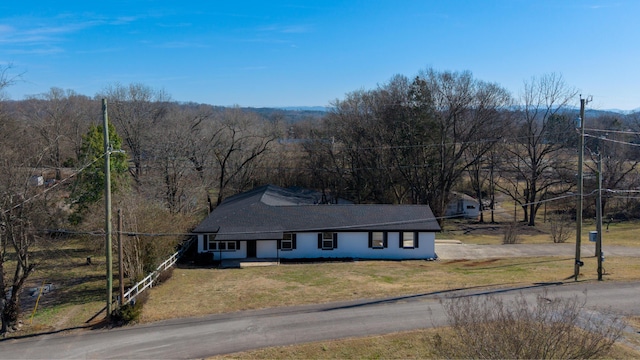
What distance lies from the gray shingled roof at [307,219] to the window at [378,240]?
0.62m

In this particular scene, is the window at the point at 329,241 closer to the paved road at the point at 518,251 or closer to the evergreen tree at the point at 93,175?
the paved road at the point at 518,251

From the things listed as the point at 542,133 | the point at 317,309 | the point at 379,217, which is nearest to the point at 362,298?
the point at 317,309

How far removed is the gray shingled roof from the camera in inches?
1158

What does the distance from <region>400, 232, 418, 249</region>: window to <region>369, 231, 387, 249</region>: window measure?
1091 mm

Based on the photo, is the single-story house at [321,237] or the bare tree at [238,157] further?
the bare tree at [238,157]

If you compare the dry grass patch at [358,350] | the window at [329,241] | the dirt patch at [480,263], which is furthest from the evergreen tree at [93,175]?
the dirt patch at [480,263]

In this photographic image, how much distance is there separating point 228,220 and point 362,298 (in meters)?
13.9

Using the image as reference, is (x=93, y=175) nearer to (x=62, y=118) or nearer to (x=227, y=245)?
(x=227, y=245)

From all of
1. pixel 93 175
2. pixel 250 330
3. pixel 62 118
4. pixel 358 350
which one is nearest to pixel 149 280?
pixel 250 330

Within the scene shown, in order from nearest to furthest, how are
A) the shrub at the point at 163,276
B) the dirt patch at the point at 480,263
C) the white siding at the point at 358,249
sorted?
the shrub at the point at 163,276 → the dirt patch at the point at 480,263 → the white siding at the point at 358,249

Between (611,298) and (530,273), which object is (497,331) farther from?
(530,273)

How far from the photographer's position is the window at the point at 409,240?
97.5 feet

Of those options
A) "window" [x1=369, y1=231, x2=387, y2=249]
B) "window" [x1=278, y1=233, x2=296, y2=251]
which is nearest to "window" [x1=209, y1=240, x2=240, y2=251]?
"window" [x1=278, y1=233, x2=296, y2=251]

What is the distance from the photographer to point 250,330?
15914mm
